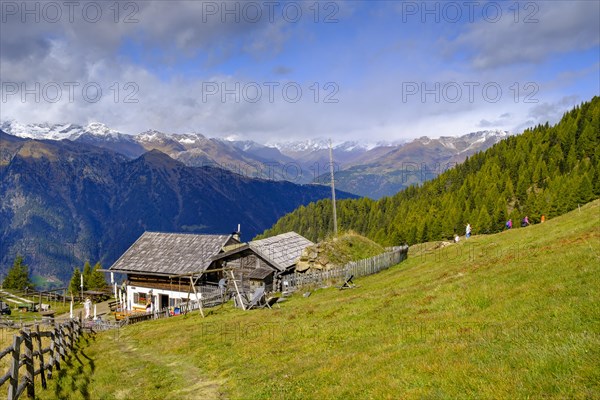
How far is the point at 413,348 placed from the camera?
1207 centimetres

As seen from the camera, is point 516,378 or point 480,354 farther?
point 480,354

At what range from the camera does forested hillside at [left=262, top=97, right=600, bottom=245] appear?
319 feet

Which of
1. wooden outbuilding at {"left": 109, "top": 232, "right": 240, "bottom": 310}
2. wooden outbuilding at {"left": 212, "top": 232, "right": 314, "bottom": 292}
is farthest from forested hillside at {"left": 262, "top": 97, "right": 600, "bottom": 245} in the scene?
wooden outbuilding at {"left": 212, "top": 232, "right": 314, "bottom": 292}

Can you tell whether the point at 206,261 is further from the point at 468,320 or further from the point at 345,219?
the point at 345,219

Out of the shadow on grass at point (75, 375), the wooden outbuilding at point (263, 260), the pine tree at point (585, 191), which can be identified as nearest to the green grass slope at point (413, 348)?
the shadow on grass at point (75, 375)

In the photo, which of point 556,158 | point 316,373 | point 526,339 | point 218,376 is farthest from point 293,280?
point 556,158

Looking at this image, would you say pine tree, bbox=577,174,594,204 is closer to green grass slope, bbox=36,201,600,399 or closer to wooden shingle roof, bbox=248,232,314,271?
wooden shingle roof, bbox=248,232,314,271

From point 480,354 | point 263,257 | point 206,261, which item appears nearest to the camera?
point 480,354

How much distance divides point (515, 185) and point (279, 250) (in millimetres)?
99036

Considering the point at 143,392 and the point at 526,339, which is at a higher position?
the point at 526,339

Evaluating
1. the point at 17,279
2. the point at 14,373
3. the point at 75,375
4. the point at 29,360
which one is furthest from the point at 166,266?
the point at 17,279

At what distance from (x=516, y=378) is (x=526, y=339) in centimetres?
257

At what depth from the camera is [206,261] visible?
52.5 metres

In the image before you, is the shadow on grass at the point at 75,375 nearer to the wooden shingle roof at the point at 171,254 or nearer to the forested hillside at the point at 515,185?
the wooden shingle roof at the point at 171,254
